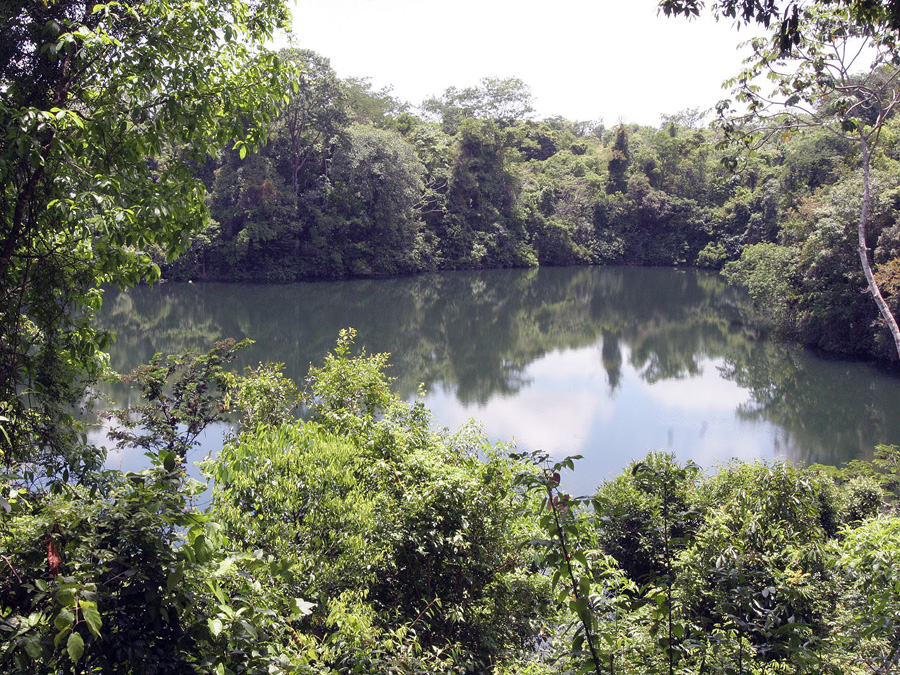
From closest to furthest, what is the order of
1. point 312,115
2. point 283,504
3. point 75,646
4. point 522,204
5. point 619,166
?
point 75,646
point 283,504
point 312,115
point 522,204
point 619,166

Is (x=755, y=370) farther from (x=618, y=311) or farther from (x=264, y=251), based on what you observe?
(x=264, y=251)

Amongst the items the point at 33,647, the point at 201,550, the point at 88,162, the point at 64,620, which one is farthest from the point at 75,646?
the point at 88,162

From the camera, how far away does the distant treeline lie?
55.2 ft

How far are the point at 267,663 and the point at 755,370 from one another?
657 inches

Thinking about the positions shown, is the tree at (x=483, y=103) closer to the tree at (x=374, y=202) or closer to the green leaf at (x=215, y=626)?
the tree at (x=374, y=202)

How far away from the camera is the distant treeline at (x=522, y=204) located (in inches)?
662

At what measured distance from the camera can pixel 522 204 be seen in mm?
37844

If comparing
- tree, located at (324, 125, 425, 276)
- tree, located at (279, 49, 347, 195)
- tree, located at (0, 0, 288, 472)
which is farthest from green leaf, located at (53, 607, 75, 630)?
tree, located at (324, 125, 425, 276)

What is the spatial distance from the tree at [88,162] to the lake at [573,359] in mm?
5842

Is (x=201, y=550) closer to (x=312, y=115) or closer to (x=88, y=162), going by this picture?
(x=88, y=162)

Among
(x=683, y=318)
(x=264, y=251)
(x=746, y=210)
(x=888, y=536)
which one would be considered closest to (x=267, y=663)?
(x=888, y=536)

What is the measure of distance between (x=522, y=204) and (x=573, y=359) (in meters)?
21.8

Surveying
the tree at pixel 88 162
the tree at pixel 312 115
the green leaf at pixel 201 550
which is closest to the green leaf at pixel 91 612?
the green leaf at pixel 201 550

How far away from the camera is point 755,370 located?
1638 cm
